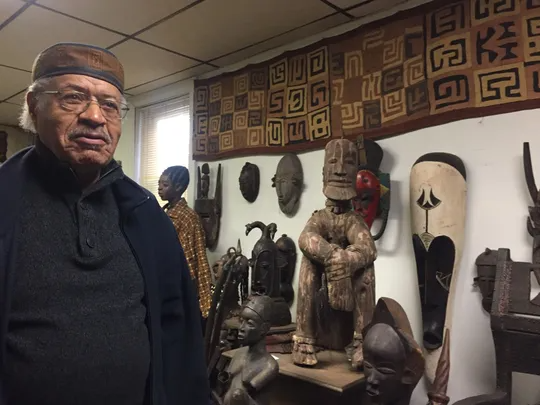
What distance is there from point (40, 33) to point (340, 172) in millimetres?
1450

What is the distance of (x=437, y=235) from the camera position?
141cm

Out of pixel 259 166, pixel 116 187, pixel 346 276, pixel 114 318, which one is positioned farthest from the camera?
pixel 259 166

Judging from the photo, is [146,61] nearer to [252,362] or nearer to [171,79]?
[171,79]

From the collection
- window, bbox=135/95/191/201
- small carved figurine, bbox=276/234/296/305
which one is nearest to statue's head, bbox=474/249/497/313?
small carved figurine, bbox=276/234/296/305

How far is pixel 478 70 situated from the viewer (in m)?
1.43

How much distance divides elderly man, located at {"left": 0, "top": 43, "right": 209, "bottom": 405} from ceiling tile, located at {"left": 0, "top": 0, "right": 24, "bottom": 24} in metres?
1.10

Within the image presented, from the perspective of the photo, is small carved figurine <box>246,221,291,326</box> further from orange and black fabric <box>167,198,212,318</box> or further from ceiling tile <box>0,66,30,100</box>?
ceiling tile <box>0,66,30,100</box>

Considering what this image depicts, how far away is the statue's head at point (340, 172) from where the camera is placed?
1364 millimetres

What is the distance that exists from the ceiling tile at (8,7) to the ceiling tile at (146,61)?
17.8 inches

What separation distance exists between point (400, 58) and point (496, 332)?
38.1 inches

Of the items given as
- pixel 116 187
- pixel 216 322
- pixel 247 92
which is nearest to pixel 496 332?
pixel 116 187

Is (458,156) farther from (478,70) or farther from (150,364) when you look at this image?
(150,364)

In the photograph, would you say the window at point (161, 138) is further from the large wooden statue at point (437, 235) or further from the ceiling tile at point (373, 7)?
the large wooden statue at point (437, 235)

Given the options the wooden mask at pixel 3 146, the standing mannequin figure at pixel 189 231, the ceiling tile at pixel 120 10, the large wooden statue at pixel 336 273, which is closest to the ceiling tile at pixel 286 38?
the ceiling tile at pixel 120 10
